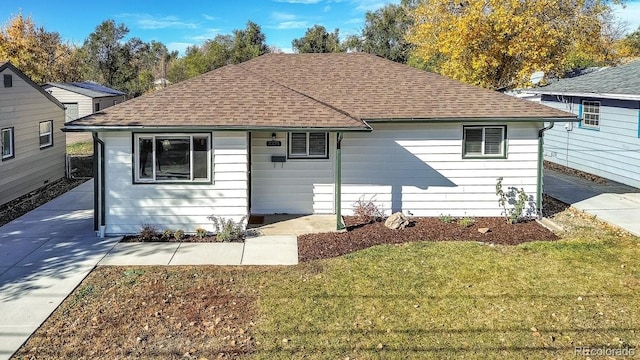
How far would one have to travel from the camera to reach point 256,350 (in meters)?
5.83

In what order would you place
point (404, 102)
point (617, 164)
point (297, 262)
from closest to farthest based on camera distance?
point (297, 262)
point (404, 102)
point (617, 164)

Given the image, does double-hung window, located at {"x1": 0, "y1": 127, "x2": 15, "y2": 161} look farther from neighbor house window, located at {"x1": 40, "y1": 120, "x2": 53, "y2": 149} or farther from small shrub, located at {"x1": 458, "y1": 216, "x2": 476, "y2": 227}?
small shrub, located at {"x1": 458, "y1": 216, "x2": 476, "y2": 227}

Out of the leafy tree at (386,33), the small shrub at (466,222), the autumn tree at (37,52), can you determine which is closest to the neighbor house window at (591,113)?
the small shrub at (466,222)

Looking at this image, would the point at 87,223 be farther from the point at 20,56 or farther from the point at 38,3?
the point at 38,3

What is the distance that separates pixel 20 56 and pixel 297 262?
1634 inches

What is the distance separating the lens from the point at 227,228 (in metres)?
10.3

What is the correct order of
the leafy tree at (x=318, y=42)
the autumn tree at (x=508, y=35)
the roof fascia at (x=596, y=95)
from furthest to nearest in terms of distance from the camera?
the leafy tree at (x=318, y=42)
the autumn tree at (x=508, y=35)
the roof fascia at (x=596, y=95)

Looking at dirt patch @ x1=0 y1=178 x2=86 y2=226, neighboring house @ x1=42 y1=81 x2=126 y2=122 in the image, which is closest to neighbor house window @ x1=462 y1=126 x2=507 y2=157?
dirt patch @ x1=0 y1=178 x2=86 y2=226

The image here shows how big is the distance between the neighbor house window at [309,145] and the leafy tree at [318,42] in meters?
33.4

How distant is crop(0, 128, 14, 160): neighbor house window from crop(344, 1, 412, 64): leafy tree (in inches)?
1372

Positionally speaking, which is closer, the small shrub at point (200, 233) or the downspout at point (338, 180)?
the small shrub at point (200, 233)

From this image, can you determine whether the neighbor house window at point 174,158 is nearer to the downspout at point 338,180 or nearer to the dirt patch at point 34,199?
the downspout at point 338,180

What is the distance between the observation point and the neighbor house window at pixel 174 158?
10477 millimetres

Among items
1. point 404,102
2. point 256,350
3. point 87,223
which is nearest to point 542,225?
point 404,102
